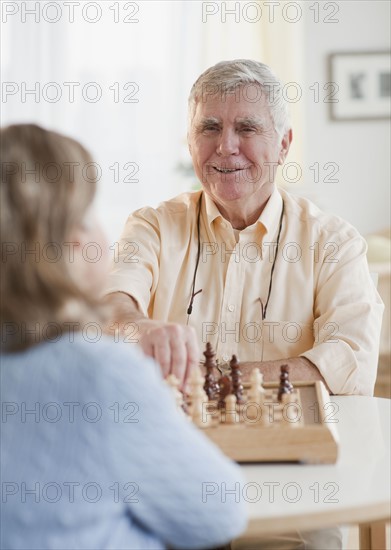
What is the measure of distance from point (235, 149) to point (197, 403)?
939 millimetres

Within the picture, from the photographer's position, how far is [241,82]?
226cm

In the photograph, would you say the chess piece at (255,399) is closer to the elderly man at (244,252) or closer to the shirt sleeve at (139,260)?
the elderly man at (244,252)

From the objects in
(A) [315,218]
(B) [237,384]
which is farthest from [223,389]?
(A) [315,218]

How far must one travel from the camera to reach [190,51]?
545 cm

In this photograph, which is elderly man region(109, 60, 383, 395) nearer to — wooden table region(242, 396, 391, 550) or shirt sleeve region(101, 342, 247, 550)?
wooden table region(242, 396, 391, 550)

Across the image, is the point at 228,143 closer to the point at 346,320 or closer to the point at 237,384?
the point at 346,320

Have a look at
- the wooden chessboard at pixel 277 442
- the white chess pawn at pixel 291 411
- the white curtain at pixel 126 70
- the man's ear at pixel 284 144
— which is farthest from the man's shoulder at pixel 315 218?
the white curtain at pixel 126 70

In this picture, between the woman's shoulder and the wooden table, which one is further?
the wooden table

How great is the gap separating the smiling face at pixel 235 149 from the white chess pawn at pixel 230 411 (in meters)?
0.83

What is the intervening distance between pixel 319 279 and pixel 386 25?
3.68m

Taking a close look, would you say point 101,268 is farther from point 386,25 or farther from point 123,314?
point 386,25

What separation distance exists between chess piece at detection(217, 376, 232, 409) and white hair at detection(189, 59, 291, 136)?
0.87 metres

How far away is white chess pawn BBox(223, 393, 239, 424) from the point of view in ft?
4.98

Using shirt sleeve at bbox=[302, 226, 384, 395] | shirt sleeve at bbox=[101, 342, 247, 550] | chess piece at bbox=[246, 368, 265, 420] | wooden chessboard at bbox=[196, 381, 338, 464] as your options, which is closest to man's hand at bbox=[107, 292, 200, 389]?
chess piece at bbox=[246, 368, 265, 420]
